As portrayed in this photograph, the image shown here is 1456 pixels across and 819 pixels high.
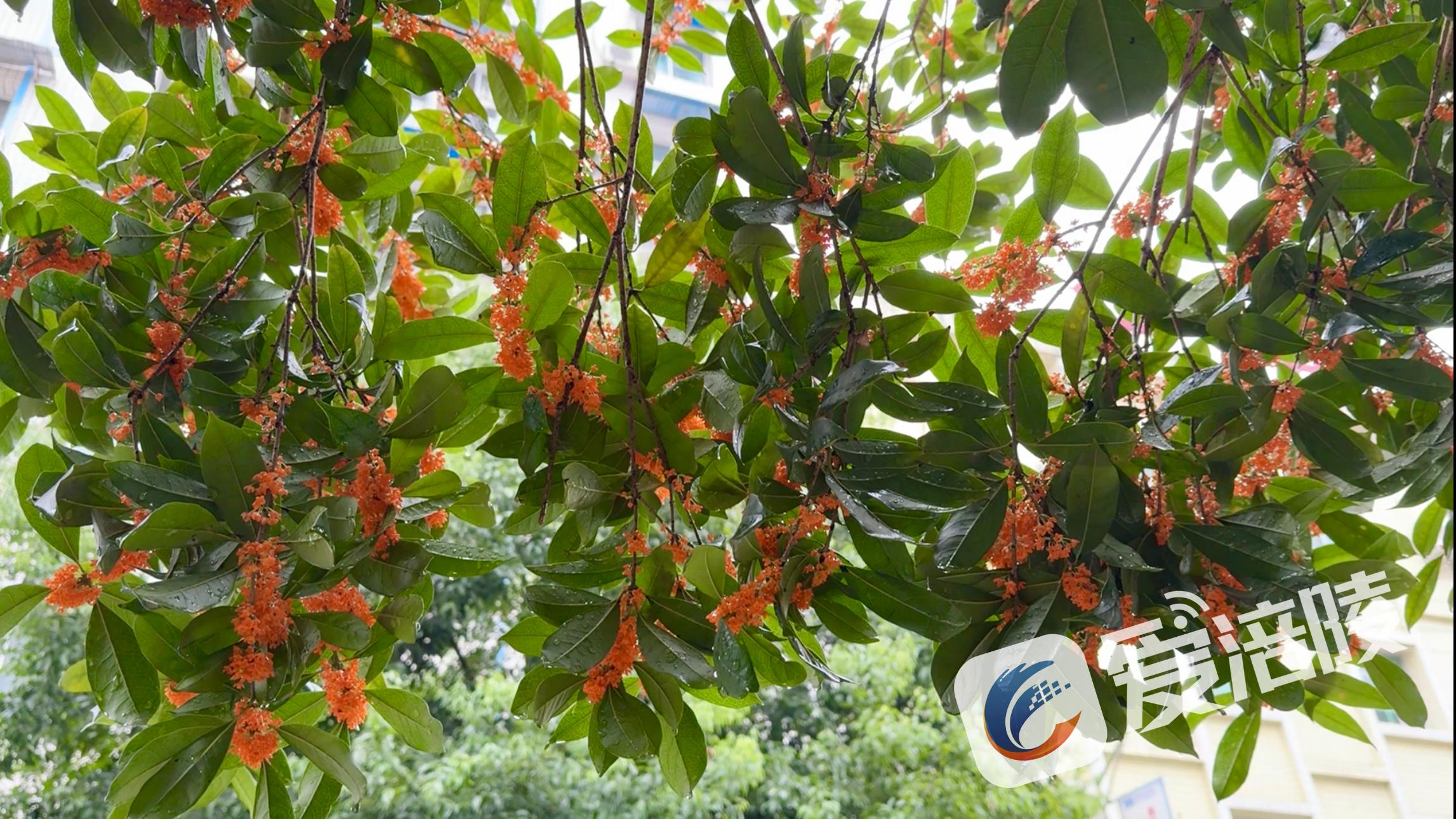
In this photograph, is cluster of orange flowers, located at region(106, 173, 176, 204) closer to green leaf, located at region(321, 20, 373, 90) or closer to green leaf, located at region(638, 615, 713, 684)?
green leaf, located at region(321, 20, 373, 90)

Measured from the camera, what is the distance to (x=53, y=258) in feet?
3.36

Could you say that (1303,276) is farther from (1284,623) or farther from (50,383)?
(50,383)

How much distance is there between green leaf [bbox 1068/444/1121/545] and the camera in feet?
2.63

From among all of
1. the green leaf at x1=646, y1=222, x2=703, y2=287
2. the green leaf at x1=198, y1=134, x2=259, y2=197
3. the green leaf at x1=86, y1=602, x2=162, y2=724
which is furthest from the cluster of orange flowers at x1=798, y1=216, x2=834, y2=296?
the green leaf at x1=86, y1=602, x2=162, y2=724

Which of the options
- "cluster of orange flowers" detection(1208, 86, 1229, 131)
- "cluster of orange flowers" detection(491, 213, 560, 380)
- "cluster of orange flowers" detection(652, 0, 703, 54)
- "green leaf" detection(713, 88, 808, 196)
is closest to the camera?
"green leaf" detection(713, 88, 808, 196)

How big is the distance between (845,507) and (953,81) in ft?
3.05

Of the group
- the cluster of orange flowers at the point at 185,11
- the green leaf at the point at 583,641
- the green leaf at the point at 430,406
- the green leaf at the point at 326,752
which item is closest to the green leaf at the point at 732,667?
the green leaf at the point at 583,641

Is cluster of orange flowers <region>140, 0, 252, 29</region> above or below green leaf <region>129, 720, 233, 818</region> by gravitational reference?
above

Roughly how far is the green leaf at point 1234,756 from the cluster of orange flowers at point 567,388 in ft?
2.93

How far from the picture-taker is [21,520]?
3381 millimetres

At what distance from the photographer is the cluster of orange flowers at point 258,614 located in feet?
2.63

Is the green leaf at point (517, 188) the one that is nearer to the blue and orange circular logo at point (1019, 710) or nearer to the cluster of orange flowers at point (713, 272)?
the cluster of orange flowers at point (713, 272)

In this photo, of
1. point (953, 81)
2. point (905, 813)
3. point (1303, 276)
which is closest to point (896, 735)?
point (905, 813)

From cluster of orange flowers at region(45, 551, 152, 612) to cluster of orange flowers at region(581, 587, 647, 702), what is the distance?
46 cm
